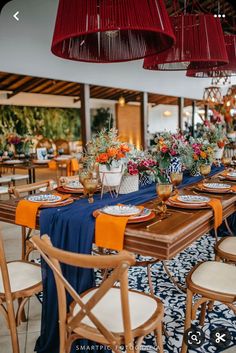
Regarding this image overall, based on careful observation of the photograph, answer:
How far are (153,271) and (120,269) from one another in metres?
2.15

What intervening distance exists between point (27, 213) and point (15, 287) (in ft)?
1.49

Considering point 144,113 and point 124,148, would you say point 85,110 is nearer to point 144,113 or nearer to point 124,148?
point 144,113

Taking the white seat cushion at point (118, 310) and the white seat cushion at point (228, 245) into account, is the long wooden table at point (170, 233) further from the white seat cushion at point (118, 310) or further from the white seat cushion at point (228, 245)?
the white seat cushion at point (228, 245)

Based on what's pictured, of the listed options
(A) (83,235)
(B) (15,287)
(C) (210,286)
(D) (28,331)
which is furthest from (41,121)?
(C) (210,286)

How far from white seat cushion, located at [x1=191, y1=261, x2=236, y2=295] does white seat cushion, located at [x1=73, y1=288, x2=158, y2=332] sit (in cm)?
39

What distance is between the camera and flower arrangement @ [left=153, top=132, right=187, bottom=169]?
9.18ft

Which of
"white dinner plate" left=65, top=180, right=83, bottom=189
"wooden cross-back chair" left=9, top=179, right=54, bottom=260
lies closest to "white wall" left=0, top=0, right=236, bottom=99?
"wooden cross-back chair" left=9, top=179, right=54, bottom=260

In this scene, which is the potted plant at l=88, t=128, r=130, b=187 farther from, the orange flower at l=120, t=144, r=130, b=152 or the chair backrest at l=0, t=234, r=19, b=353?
the chair backrest at l=0, t=234, r=19, b=353

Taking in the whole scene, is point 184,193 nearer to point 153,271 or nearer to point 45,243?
point 153,271

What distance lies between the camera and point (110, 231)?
1.82 metres

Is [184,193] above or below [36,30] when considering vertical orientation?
below


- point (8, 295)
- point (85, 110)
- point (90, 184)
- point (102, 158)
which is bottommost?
point (8, 295)

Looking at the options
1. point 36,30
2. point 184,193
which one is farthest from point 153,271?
point 36,30

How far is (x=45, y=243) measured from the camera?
145cm
